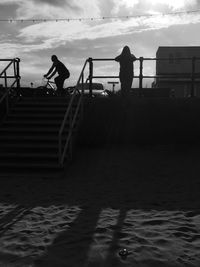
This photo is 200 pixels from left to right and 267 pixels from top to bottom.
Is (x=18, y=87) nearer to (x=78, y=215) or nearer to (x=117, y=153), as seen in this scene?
(x=117, y=153)

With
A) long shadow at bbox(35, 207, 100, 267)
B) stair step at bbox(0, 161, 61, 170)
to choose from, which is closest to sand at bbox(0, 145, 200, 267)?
long shadow at bbox(35, 207, 100, 267)

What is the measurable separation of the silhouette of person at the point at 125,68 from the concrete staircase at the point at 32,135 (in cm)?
163

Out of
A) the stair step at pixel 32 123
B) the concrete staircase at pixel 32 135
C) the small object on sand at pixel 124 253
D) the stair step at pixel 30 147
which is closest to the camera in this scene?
the small object on sand at pixel 124 253

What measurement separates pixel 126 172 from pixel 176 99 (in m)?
3.64

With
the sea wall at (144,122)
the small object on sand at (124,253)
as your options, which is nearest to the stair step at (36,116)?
the sea wall at (144,122)

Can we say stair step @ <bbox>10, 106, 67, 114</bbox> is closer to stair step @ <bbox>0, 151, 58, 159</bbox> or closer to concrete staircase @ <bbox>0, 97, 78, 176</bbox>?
concrete staircase @ <bbox>0, 97, 78, 176</bbox>

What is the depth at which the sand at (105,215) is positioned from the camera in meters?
4.52

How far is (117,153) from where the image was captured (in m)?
10.9

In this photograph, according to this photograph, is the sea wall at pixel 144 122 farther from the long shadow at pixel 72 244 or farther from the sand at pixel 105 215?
the long shadow at pixel 72 244

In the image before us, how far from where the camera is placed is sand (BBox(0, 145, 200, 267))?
4.52 m

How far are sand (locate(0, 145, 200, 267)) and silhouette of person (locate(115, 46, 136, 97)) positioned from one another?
2.66 metres

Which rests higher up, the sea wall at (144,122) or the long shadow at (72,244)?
the sea wall at (144,122)

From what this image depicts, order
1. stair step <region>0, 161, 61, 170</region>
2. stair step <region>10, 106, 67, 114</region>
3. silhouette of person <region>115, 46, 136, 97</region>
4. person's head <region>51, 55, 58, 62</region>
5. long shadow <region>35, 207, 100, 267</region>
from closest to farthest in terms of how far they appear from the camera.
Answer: long shadow <region>35, 207, 100, 267</region> → stair step <region>0, 161, 61, 170</region> → stair step <region>10, 106, 67, 114</region> → silhouette of person <region>115, 46, 136, 97</region> → person's head <region>51, 55, 58, 62</region>

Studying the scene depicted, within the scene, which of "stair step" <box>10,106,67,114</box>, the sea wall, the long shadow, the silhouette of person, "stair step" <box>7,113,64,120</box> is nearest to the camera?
the long shadow
